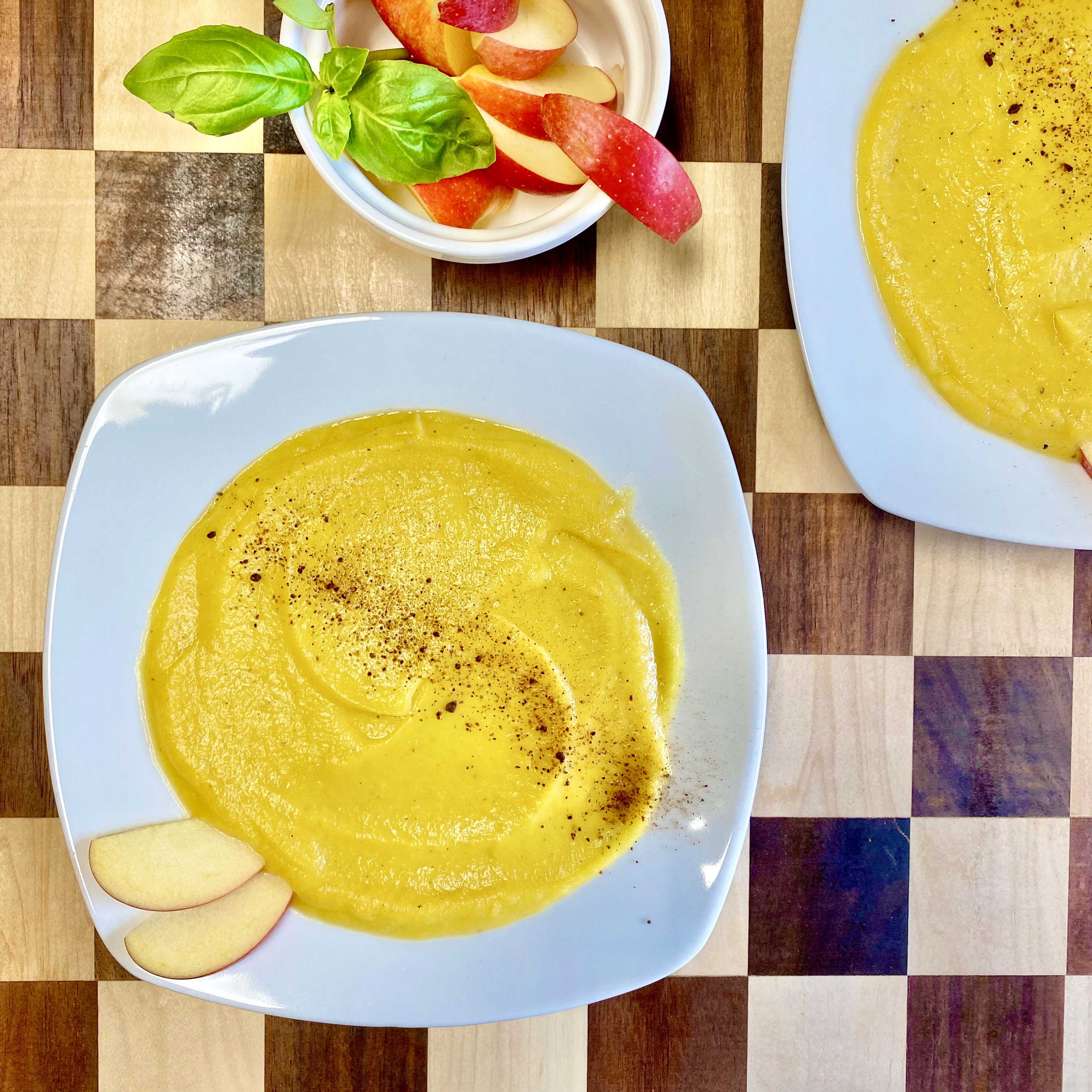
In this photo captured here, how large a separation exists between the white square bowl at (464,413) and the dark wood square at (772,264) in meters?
0.20

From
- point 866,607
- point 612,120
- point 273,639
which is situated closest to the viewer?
point 612,120

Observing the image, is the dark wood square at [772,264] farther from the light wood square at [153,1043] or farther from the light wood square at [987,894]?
the light wood square at [153,1043]

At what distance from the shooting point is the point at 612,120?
773 mm

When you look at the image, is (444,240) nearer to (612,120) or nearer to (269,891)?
(612,120)

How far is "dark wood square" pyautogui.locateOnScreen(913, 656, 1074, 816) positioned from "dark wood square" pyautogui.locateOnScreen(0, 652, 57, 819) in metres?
1.04

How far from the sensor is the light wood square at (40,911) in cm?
98

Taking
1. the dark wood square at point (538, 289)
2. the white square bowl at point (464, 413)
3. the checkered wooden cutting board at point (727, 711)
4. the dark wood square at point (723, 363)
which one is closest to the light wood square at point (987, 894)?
the checkered wooden cutting board at point (727, 711)

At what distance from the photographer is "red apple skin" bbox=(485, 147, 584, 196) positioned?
0.82m

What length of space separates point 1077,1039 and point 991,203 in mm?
1027

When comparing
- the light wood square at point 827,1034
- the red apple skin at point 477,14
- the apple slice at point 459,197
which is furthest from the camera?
the light wood square at point 827,1034

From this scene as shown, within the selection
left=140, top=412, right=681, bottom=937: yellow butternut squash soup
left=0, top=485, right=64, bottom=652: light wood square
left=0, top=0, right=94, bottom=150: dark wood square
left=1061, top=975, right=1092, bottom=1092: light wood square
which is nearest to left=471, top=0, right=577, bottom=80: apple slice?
left=140, top=412, right=681, bottom=937: yellow butternut squash soup

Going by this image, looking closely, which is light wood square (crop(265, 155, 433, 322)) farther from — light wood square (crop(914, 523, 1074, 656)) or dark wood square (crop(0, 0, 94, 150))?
light wood square (crop(914, 523, 1074, 656))

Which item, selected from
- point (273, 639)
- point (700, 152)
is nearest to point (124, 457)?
point (273, 639)

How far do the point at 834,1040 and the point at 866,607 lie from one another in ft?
1.78
